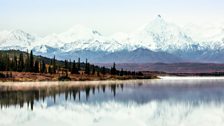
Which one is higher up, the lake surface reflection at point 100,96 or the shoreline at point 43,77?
the shoreline at point 43,77

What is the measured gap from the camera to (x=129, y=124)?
4472 cm

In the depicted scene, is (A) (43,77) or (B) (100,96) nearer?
(B) (100,96)

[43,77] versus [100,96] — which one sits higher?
[43,77]

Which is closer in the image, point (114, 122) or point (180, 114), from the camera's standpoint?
point (114, 122)

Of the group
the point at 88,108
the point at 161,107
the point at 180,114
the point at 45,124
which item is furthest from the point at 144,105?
the point at 45,124

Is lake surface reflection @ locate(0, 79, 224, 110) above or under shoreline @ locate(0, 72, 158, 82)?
under

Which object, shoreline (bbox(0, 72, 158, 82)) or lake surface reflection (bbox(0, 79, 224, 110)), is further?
shoreline (bbox(0, 72, 158, 82))

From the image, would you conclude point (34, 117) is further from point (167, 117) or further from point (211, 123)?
point (211, 123)

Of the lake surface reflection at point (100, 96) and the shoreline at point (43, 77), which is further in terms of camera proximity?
the shoreline at point (43, 77)

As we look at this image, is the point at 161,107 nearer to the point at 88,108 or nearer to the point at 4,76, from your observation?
the point at 88,108

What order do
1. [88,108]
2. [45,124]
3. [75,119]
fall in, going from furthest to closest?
[88,108]
[75,119]
[45,124]

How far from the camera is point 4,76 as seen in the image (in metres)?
154

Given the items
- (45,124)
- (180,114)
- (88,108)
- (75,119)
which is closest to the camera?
(45,124)

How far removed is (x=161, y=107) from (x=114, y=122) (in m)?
16.8
